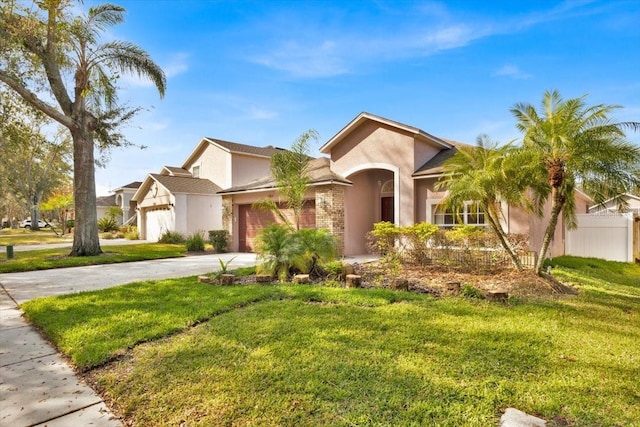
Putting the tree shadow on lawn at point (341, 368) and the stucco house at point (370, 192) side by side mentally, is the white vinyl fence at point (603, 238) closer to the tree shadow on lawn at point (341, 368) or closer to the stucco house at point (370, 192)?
the stucco house at point (370, 192)

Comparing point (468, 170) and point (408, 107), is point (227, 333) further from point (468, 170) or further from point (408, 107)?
point (408, 107)

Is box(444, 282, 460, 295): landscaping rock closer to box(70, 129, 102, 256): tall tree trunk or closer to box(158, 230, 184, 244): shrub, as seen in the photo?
box(70, 129, 102, 256): tall tree trunk

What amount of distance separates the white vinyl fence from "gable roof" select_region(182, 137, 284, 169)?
19379 mm

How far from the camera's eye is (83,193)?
14797mm

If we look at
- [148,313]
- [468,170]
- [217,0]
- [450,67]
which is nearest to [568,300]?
[468,170]

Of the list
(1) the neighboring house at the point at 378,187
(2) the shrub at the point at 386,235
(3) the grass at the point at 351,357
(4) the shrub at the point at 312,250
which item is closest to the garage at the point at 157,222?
(1) the neighboring house at the point at 378,187

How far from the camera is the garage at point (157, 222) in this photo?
23.7 m

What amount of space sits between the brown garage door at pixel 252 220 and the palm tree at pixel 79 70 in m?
6.39

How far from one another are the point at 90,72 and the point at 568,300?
18111 mm

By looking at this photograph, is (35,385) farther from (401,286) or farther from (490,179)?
(490,179)

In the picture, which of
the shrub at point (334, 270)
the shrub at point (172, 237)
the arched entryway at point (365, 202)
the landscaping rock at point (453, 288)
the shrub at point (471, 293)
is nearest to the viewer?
the shrub at point (471, 293)

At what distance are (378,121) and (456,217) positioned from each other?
4.97 metres

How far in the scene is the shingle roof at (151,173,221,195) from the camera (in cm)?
2328

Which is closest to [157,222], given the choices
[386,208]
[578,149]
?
[386,208]
